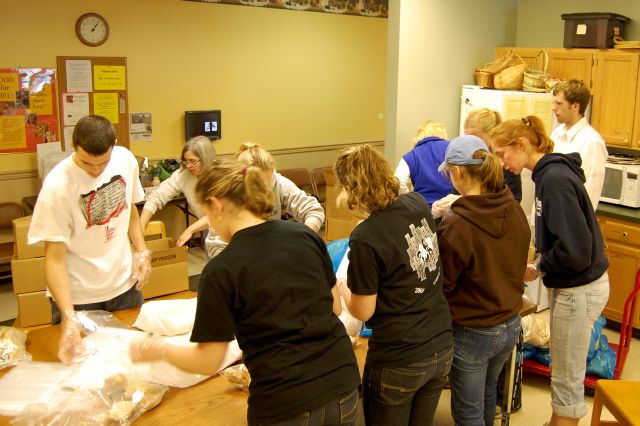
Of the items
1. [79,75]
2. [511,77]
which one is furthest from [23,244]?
[511,77]

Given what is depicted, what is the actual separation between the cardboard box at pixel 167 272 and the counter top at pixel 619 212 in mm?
2888

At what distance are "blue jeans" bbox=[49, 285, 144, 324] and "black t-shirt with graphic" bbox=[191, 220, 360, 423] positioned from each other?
3.87 ft

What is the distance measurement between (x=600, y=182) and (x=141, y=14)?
4409 mm

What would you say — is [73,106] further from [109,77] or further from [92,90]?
[109,77]

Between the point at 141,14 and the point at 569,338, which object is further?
the point at 141,14

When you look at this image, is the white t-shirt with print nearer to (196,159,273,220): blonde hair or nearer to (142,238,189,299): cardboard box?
(142,238,189,299): cardboard box

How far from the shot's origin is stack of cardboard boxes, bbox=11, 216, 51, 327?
139 inches

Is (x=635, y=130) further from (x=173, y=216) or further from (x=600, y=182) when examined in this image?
(x=173, y=216)

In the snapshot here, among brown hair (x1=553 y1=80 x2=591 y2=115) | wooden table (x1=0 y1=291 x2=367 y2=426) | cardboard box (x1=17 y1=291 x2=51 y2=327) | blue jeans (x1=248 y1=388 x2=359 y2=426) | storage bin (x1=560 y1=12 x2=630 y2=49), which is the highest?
storage bin (x1=560 y1=12 x2=630 y2=49)

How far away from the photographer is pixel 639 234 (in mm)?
4277

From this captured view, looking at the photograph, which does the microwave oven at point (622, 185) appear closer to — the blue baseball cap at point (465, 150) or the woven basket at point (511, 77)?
the woven basket at point (511, 77)

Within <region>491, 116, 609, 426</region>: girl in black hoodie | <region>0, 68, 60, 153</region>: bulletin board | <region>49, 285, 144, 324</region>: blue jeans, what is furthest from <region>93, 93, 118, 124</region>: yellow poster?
<region>491, 116, 609, 426</region>: girl in black hoodie

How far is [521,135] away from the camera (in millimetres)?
2523

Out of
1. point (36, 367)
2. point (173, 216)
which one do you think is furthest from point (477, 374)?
point (173, 216)
